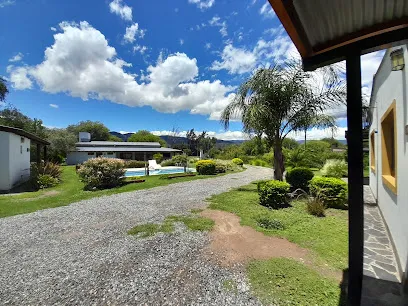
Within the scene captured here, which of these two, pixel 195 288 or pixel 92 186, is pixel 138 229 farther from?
pixel 92 186

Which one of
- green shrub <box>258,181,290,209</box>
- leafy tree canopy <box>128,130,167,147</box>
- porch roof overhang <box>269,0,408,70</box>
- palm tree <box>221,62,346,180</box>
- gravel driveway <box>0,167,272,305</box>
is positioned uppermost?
leafy tree canopy <box>128,130,167,147</box>

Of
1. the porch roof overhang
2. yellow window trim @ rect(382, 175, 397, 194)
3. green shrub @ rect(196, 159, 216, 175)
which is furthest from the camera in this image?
green shrub @ rect(196, 159, 216, 175)

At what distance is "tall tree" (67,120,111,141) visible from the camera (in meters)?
57.8

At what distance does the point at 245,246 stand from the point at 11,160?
14.0 m

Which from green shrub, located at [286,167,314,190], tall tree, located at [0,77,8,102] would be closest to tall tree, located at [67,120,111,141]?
tall tree, located at [0,77,8,102]

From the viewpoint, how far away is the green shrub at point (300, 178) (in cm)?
900

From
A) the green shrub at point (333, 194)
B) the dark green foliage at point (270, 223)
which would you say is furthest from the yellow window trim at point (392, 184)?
the dark green foliage at point (270, 223)

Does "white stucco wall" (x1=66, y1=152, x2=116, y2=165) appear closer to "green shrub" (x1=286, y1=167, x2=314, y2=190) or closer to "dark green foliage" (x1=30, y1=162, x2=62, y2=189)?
"dark green foliage" (x1=30, y1=162, x2=62, y2=189)

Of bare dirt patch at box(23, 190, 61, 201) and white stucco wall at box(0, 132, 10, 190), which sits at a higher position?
white stucco wall at box(0, 132, 10, 190)

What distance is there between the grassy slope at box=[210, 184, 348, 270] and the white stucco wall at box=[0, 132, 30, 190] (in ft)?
38.2

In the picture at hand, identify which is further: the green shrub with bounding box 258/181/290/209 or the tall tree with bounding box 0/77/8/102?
the tall tree with bounding box 0/77/8/102

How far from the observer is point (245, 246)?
4.25 meters

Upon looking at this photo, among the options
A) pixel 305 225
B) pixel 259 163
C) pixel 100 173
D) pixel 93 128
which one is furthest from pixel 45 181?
pixel 93 128

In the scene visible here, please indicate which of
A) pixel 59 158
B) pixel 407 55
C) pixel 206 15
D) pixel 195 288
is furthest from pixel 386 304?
pixel 59 158
